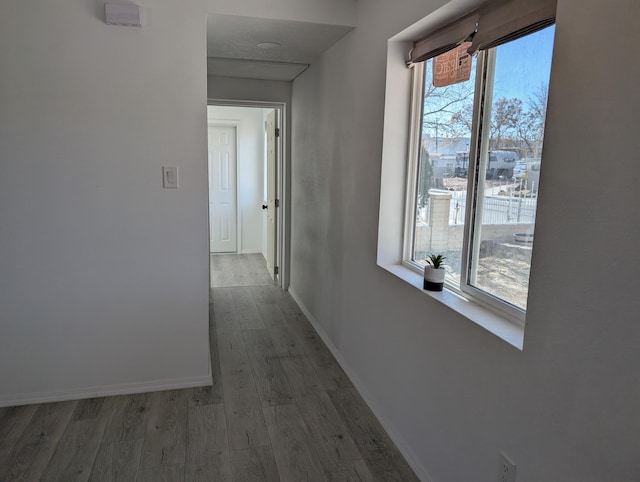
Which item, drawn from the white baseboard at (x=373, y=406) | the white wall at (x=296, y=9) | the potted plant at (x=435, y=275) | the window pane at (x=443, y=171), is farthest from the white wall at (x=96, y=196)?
the potted plant at (x=435, y=275)

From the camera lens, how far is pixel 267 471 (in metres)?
2.16

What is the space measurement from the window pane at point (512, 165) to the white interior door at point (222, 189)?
17.8 ft

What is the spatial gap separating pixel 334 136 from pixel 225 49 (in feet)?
3.40

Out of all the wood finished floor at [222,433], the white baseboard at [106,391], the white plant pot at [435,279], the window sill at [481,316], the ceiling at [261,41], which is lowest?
the wood finished floor at [222,433]

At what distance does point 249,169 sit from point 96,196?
14.4ft

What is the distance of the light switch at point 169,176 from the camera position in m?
2.68

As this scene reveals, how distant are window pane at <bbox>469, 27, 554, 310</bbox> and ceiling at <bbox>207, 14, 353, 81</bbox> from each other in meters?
1.43

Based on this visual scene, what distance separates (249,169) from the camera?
22.7 feet

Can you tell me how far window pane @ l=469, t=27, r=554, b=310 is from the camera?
1.59 meters

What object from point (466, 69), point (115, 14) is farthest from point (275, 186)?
point (466, 69)

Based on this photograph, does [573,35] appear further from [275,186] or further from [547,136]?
[275,186]

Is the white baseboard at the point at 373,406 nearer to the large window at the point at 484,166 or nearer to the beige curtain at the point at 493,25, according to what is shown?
the large window at the point at 484,166

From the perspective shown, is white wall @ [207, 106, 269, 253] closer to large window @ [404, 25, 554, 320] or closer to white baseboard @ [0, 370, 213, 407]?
white baseboard @ [0, 370, 213, 407]

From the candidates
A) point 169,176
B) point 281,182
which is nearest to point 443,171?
point 169,176
